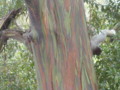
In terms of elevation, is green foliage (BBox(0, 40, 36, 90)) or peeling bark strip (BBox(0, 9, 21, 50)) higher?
peeling bark strip (BBox(0, 9, 21, 50))

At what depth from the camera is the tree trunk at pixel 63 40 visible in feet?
5.31

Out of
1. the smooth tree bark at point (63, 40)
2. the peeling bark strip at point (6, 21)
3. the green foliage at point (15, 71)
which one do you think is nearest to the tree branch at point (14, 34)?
the peeling bark strip at point (6, 21)

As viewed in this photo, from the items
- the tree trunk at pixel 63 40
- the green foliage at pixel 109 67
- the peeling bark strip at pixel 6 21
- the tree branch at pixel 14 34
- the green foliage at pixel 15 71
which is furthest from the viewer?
the green foliage at pixel 15 71

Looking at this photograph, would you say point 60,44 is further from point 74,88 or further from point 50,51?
point 74,88

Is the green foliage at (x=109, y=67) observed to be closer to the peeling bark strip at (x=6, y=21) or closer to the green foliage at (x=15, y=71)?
the green foliage at (x=15, y=71)

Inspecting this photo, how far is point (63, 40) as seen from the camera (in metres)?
1.62

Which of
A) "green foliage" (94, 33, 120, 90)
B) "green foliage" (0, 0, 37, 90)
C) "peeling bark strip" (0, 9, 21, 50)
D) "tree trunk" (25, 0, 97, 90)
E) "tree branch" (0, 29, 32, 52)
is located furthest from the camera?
"green foliage" (0, 0, 37, 90)

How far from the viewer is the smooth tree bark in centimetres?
162

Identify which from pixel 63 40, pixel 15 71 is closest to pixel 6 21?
pixel 15 71

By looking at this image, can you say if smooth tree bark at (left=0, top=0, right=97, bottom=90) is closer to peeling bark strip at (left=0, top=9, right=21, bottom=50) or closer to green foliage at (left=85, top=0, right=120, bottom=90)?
green foliage at (left=85, top=0, right=120, bottom=90)

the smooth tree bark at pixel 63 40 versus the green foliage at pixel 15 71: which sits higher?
the smooth tree bark at pixel 63 40

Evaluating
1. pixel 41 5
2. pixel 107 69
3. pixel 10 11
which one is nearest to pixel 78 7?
pixel 41 5

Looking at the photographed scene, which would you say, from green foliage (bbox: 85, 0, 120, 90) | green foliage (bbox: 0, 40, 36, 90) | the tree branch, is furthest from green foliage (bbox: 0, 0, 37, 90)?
green foliage (bbox: 85, 0, 120, 90)

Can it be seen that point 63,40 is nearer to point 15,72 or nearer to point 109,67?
point 109,67
